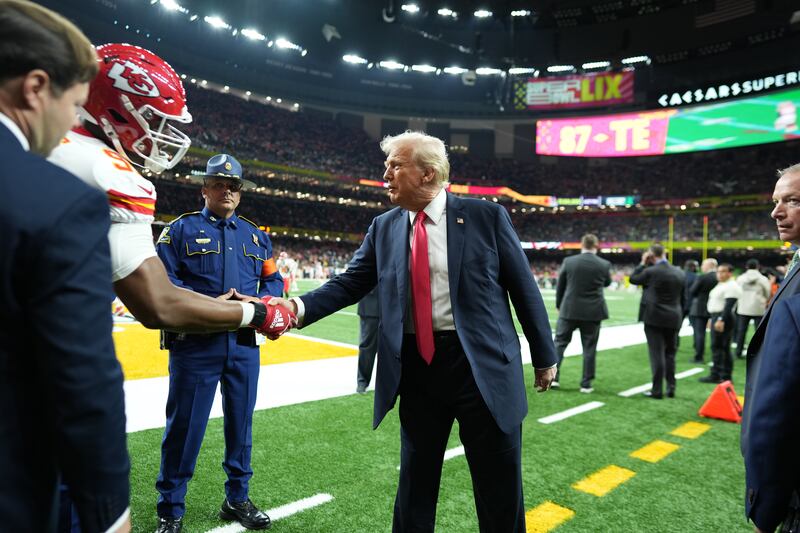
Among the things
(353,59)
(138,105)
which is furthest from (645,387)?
(353,59)

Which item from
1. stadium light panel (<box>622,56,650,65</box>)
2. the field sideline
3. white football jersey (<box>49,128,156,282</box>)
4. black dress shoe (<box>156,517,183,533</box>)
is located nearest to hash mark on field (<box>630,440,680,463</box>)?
the field sideline

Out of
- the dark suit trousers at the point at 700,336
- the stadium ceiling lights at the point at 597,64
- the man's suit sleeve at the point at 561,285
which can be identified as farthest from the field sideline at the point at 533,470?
the stadium ceiling lights at the point at 597,64

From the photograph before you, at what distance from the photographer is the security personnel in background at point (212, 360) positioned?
2.86m

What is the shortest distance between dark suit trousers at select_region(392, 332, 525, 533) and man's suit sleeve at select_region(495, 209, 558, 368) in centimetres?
37

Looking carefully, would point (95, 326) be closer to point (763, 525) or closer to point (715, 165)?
point (763, 525)

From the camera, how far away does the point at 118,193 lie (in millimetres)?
1470

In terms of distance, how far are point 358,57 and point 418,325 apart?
45861 mm

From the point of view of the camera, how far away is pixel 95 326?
949 mm

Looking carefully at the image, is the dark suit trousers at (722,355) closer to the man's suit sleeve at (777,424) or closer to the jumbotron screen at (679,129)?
the man's suit sleeve at (777,424)

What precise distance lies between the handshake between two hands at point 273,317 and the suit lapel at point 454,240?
77 cm

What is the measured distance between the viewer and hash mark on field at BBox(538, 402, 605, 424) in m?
5.36

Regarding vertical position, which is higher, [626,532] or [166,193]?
[166,193]

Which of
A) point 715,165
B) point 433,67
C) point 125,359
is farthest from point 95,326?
point 715,165

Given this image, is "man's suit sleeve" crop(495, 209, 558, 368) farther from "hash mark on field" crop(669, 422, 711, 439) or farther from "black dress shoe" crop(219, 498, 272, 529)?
"hash mark on field" crop(669, 422, 711, 439)
